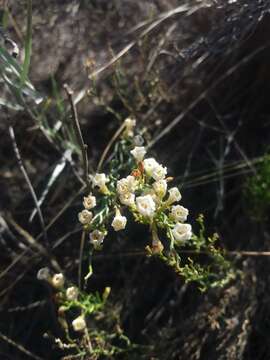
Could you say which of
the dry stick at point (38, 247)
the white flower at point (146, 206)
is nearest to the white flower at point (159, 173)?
the white flower at point (146, 206)

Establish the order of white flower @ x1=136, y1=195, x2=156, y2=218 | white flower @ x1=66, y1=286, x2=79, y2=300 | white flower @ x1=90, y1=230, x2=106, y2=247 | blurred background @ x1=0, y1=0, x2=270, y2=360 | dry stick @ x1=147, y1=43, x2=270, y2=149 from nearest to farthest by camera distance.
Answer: white flower @ x1=136, y1=195, x2=156, y2=218 < white flower @ x1=90, y1=230, x2=106, y2=247 < white flower @ x1=66, y1=286, x2=79, y2=300 < blurred background @ x1=0, y1=0, x2=270, y2=360 < dry stick @ x1=147, y1=43, x2=270, y2=149

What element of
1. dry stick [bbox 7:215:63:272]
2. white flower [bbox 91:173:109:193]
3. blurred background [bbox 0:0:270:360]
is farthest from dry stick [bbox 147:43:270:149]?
white flower [bbox 91:173:109:193]

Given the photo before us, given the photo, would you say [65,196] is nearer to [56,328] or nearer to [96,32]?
[56,328]

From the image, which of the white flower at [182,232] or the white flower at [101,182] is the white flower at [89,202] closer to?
the white flower at [101,182]

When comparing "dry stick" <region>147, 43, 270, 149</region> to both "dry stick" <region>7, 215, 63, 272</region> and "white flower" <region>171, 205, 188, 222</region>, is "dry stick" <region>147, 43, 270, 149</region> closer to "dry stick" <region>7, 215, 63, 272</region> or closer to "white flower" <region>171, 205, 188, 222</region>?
"dry stick" <region>7, 215, 63, 272</region>

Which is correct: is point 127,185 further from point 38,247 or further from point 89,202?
point 38,247

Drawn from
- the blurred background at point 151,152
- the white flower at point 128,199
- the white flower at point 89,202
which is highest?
the white flower at point 89,202
